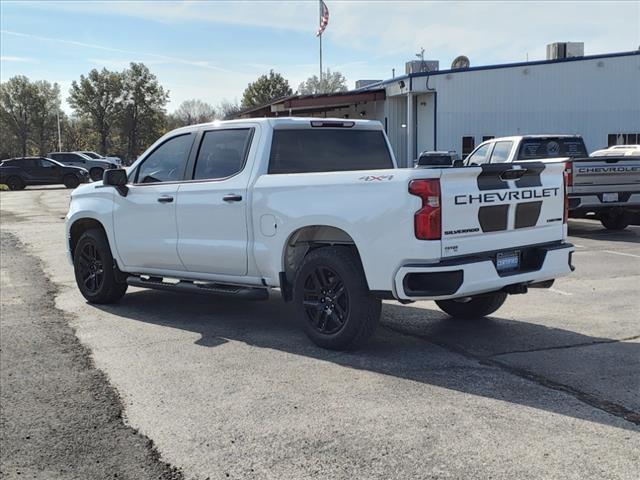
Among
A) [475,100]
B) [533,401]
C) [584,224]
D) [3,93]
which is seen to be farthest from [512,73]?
[3,93]

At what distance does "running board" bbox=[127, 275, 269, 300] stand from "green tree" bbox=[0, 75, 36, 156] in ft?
275

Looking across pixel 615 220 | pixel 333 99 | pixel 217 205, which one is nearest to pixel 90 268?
pixel 217 205

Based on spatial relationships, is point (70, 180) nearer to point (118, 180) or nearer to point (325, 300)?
point (118, 180)

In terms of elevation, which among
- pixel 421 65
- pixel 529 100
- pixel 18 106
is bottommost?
pixel 529 100

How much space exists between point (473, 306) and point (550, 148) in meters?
8.78

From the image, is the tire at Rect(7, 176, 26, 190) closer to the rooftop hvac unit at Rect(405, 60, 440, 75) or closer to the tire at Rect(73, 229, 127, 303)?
the rooftop hvac unit at Rect(405, 60, 440, 75)

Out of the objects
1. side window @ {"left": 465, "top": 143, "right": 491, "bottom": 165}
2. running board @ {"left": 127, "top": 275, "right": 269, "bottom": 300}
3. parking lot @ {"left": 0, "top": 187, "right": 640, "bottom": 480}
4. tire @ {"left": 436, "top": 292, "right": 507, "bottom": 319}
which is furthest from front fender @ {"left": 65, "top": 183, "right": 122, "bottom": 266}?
side window @ {"left": 465, "top": 143, "right": 491, "bottom": 165}

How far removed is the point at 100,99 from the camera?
7444 centimetres

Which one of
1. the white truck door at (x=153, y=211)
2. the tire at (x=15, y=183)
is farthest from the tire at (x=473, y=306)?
the tire at (x=15, y=183)

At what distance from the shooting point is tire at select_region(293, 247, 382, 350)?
17.5ft

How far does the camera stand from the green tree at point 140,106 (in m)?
74.4

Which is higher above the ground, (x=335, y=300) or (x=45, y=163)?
(x=45, y=163)

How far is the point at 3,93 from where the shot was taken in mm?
80750

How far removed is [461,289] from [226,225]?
2.40 m
